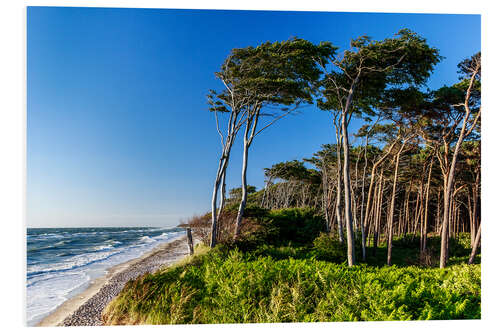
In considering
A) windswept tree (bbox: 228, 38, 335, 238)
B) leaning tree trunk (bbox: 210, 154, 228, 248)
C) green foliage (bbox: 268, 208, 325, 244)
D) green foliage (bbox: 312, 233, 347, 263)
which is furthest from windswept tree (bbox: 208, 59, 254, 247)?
green foliage (bbox: 312, 233, 347, 263)

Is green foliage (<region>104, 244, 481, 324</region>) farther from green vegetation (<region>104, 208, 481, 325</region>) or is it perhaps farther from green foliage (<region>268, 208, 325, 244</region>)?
green foliage (<region>268, 208, 325, 244</region>)

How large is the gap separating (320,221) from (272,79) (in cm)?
728

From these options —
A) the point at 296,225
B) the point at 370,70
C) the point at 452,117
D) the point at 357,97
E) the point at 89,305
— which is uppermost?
→ the point at 370,70

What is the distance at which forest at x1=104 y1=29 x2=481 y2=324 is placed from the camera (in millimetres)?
3262

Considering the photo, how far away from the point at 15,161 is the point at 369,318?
4.91 metres

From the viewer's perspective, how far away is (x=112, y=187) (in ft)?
16.5

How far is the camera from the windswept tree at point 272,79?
6.20 m

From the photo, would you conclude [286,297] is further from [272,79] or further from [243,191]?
[272,79]

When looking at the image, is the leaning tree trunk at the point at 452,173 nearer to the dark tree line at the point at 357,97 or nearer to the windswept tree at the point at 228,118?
the dark tree line at the point at 357,97

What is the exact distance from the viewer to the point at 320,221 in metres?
11.9

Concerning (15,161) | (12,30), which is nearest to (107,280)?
(15,161)

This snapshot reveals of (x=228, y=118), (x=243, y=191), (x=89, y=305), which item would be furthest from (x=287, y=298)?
(x=228, y=118)

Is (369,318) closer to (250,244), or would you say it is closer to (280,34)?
(250,244)

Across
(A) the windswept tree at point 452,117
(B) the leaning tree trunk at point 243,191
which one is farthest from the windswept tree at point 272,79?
(A) the windswept tree at point 452,117
